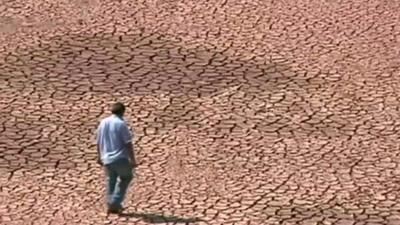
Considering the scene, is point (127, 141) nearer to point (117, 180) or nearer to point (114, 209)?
point (117, 180)

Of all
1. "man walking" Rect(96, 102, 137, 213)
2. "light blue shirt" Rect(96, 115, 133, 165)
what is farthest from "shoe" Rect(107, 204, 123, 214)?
"light blue shirt" Rect(96, 115, 133, 165)

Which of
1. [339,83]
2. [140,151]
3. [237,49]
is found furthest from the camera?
[237,49]

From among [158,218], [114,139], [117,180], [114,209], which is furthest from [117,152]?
[158,218]

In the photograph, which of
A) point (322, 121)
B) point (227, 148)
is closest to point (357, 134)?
point (322, 121)

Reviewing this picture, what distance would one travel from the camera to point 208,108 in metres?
16.7

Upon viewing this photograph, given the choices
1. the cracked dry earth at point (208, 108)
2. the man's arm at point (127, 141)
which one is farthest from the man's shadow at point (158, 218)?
the man's arm at point (127, 141)

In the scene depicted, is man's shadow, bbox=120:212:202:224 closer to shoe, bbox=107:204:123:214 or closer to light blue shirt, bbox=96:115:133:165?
shoe, bbox=107:204:123:214

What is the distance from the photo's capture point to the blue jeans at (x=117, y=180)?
13172 millimetres

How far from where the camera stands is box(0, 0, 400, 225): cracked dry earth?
13922 millimetres

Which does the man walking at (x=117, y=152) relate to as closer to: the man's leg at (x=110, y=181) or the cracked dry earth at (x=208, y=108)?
the man's leg at (x=110, y=181)

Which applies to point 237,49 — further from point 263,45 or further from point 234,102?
point 234,102

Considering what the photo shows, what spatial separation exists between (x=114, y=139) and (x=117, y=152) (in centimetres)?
15

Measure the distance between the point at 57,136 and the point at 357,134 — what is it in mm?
4012

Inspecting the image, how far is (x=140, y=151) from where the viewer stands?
50.2 ft
